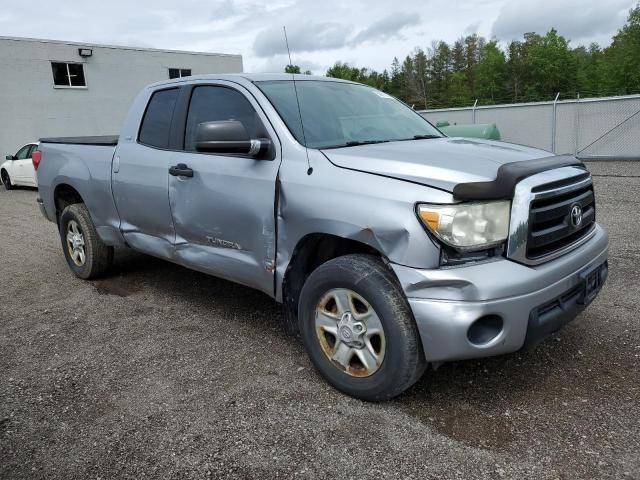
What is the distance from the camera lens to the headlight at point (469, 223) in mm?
2666

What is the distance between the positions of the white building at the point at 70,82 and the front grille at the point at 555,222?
24.4 m

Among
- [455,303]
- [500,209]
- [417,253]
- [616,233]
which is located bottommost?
[616,233]

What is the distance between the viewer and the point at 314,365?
3.33 meters

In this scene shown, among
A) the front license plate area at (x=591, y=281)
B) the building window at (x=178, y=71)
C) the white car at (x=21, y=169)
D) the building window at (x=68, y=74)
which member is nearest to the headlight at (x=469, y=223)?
the front license plate area at (x=591, y=281)

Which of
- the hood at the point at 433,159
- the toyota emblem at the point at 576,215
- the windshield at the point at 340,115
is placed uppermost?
the windshield at the point at 340,115

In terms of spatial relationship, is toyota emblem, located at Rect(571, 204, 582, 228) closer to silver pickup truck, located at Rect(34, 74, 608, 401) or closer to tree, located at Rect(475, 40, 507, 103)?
silver pickup truck, located at Rect(34, 74, 608, 401)

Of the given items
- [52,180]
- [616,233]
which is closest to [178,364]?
[52,180]

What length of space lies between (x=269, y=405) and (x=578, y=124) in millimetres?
17855

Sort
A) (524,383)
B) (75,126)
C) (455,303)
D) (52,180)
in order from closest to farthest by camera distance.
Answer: (455,303) → (524,383) → (52,180) → (75,126)

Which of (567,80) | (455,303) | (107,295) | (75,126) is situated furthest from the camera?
(567,80)

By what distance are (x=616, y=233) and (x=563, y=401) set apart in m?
4.43

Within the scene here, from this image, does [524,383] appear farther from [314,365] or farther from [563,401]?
[314,365]

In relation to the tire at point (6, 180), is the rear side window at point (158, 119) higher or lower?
higher

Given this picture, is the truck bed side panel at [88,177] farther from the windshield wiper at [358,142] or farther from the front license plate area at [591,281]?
the front license plate area at [591,281]
